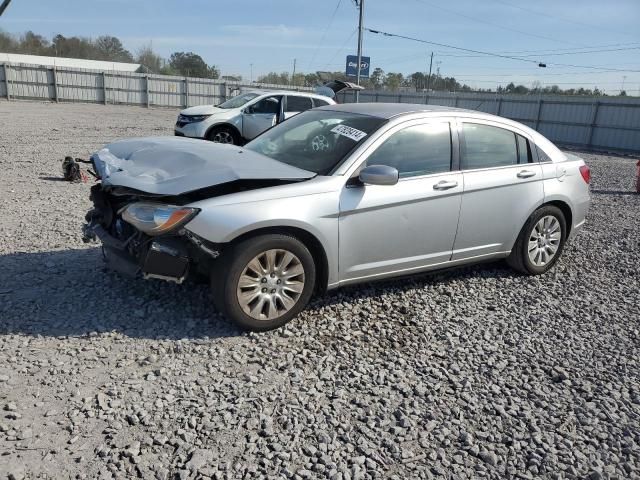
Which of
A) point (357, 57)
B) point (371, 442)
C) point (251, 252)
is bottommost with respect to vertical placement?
point (371, 442)

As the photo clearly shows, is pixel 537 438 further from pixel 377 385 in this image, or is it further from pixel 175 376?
pixel 175 376

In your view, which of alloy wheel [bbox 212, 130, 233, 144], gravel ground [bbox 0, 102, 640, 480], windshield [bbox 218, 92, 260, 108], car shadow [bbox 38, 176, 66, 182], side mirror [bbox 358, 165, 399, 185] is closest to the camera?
gravel ground [bbox 0, 102, 640, 480]

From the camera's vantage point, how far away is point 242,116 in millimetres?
13750

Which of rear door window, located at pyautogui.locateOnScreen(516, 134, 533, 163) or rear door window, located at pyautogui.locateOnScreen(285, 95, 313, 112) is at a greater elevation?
rear door window, located at pyautogui.locateOnScreen(285, 95, 313, 112)

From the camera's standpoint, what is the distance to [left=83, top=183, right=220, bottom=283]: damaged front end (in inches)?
146

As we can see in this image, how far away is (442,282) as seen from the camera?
5.28 m

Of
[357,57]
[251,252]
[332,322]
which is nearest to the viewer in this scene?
[251,252]

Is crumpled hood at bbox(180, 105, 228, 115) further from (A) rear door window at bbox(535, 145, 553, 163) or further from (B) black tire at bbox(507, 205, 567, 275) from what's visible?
(B) black tire at bbox(507, 205, 567, 275)

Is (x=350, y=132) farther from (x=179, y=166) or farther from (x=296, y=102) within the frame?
(x=296, y=102)

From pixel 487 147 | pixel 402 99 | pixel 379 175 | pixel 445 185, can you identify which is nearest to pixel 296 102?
pixel 487 147

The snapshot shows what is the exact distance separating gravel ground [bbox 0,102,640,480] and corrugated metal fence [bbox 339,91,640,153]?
17.5 metres

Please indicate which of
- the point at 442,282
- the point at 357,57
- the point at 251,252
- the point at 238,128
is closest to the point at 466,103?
the point at 357,57

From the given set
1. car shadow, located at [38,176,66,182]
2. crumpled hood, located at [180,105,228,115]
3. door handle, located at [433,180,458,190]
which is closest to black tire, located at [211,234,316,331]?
door handle, located at [433,180,458,190]

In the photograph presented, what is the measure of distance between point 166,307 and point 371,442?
212 cm
